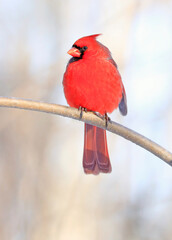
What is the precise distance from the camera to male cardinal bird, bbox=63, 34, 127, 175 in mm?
2062

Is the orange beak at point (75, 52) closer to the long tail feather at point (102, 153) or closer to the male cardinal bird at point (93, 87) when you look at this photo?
the male cardinal bird at point (93, 87)

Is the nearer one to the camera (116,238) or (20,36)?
(116,238)

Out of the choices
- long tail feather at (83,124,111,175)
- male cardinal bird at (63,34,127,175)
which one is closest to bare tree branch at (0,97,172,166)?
male cardinal bird at (63,34,127,175)

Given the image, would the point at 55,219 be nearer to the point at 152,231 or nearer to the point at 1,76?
the point at 152,231

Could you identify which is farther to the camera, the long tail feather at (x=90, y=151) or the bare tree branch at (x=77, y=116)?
the long tail feather at (x=90, y=151)

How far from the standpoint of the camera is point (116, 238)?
3.50 meters

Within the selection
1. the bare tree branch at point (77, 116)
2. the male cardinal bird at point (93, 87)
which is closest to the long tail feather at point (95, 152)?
the male cardinal bird at point (93, 87)

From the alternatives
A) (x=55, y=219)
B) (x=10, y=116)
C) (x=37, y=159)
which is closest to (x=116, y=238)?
(x=55, y=219)

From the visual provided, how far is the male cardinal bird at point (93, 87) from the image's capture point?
2.06 metres

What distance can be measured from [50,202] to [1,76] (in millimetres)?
1248

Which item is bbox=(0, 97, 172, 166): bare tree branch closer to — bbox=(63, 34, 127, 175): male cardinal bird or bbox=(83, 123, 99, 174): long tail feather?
bbox=(63, 34, 127, 175): male cardinal bird

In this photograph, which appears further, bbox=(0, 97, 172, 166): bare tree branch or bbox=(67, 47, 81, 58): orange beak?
bbox=(67, 47, 81, 58): orange beak

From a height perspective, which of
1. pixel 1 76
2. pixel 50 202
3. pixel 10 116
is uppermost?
pixel 1 76

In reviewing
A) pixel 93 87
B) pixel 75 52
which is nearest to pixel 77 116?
pixel 93 87
